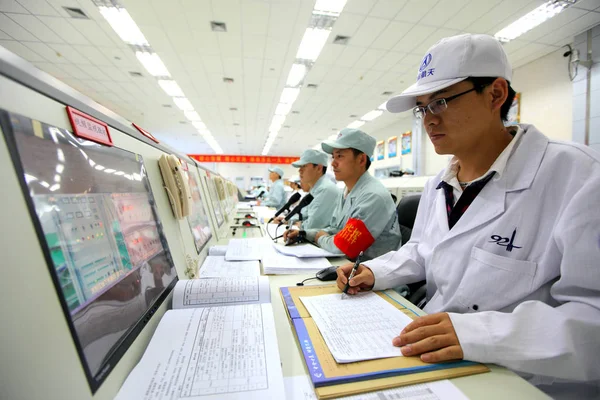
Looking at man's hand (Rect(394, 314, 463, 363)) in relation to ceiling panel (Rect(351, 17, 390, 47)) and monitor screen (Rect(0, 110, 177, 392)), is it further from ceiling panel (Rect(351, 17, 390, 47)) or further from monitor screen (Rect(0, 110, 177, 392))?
ceiling panel (Rect(351, 17, 390, 47))

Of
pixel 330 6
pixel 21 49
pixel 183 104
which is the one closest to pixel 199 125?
pixel 183 104

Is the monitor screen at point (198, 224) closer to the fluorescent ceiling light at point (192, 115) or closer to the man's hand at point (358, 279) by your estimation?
the man's hand at point (358, 279)

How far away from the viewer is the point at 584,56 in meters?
3.80

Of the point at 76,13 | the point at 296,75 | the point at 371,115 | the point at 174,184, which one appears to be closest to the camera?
the point at 174,184

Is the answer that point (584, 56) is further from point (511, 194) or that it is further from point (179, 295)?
point (179, 295)

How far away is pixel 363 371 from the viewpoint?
0.47m

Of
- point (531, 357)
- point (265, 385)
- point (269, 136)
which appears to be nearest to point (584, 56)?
point (531, 357)

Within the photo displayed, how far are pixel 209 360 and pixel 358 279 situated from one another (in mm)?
508

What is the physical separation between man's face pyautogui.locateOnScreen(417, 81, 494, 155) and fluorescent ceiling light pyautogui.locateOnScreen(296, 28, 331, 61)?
3.71 m

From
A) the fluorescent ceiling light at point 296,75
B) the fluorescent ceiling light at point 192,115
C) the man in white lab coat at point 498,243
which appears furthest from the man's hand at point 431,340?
the fluorescent ceiling light at point 192,115

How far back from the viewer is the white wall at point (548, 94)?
13.6ft

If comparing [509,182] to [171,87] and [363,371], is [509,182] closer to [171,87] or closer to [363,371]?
[363,371]

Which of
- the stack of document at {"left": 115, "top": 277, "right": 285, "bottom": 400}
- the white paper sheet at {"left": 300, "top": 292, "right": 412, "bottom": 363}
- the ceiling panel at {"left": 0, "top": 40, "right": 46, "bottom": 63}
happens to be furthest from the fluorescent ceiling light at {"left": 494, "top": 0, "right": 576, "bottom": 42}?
the ceiling panel at {"left": 0, "top": 40, "right": 46, "bottom": 63}

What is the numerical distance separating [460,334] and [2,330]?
73cm
